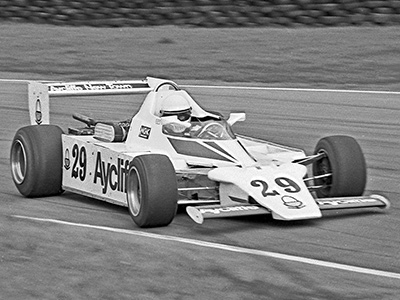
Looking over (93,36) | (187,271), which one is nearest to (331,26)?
(93,36)

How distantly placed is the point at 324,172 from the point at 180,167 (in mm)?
1127

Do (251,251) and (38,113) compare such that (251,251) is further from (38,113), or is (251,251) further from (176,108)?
(38,113)

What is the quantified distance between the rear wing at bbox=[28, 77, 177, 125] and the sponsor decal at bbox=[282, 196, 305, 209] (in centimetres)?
239

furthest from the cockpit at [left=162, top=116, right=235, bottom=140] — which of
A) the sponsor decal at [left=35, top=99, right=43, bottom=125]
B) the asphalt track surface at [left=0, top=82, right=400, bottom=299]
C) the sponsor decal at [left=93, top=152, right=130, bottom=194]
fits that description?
the sponsor decal at [left=35, top=99, right=43, bottom=125]

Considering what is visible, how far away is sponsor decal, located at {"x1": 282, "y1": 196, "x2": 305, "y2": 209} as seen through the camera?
261 inches

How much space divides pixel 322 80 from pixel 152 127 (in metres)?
6.99

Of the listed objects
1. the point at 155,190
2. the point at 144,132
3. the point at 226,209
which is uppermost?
the point at 144,132

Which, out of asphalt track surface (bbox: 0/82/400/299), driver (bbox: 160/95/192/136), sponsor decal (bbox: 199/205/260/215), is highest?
driver (bbox: 160/95/192/136)

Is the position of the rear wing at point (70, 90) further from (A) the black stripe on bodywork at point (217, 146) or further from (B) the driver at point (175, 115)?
(A) the black stripe on bodywork at point (217, 146)

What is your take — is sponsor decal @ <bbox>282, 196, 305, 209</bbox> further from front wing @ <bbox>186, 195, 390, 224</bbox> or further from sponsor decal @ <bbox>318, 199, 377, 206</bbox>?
sponsor decal @ <bbox>318, 199, 377, 206</bbox>

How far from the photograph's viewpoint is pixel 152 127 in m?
7.68

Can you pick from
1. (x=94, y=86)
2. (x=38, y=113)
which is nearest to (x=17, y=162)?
(x=38, y=113)

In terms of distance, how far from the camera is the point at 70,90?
882 centimetres

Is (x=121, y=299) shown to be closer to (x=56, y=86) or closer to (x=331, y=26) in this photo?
(x=56, y=86)
